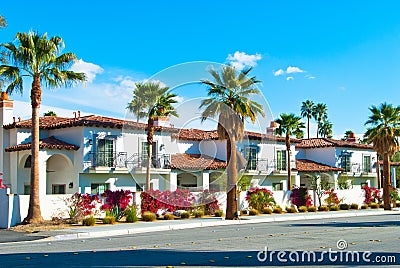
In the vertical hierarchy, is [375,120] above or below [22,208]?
above

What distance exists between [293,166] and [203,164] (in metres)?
11.6

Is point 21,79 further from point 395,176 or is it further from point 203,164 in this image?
point 395,176

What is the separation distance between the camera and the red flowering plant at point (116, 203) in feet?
95.7

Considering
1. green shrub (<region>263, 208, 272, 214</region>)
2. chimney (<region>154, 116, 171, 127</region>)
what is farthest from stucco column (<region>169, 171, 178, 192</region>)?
green shrub (<region>263, 208, 272, 214</region>)

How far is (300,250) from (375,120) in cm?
3250

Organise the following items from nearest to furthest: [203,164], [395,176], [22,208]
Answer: [22,208]
[203,164]
[395,176]

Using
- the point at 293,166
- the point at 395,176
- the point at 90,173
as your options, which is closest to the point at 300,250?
the point at 90,173

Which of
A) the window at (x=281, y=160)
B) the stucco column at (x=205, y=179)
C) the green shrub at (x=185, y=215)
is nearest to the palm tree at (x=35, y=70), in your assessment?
the green shrub at (x=185, y=215)

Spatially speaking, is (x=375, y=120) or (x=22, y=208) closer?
(x=22, y=208)

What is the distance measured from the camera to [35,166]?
85.6 ft

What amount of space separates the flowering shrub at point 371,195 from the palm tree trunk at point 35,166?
104 ft

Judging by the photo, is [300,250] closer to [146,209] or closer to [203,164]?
[146,209]

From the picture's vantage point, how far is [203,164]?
4284 centimetres

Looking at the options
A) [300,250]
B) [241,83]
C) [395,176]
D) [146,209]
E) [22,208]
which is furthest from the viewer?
[395,176]
